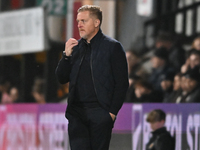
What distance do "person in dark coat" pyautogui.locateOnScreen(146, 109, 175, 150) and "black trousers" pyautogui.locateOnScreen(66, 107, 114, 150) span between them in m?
2.11

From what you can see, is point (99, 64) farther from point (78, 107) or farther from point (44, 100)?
point (44, 100)

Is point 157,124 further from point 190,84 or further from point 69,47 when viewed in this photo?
point 69,47

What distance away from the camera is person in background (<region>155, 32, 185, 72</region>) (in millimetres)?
6305

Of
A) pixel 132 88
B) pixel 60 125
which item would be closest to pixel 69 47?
pixel 132 88

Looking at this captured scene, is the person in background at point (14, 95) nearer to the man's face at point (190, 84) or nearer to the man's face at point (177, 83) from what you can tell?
the man's face at point (177, 83)

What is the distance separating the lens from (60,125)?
7.68 m

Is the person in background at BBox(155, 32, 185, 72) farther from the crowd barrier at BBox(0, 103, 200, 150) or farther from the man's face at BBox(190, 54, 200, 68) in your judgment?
the crowd barrier at BBox(0, 103, 200, 150)

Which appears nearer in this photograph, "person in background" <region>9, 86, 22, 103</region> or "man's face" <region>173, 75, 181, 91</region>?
"man's face" <region>173, 75, 181, 91</region>

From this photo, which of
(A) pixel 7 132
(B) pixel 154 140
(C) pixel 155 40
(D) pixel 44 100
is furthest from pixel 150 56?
(A) pixel 7 132

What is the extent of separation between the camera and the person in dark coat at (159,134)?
6245 mm

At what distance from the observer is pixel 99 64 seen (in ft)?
14.0

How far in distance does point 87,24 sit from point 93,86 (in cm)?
53

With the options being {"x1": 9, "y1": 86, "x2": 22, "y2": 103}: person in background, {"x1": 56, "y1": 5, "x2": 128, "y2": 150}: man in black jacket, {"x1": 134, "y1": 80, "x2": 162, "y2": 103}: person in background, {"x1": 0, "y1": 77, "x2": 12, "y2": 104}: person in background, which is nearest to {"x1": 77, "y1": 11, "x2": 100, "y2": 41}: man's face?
{"x1": 56, "y1": 5, "x2": 128, "y2": 150}: man in black jacket

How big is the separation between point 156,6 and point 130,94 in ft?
3.96
